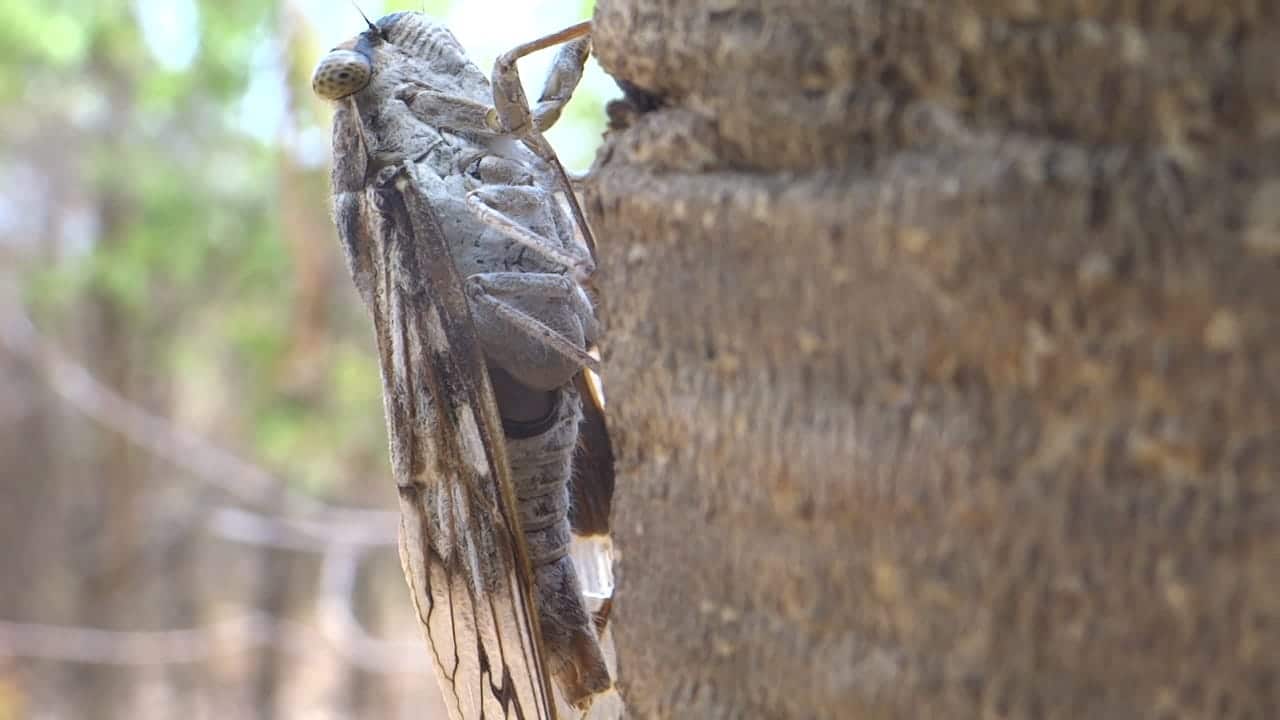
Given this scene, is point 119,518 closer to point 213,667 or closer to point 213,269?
point 213,667

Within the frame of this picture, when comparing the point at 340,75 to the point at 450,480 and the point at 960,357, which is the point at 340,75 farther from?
the point at 960,357

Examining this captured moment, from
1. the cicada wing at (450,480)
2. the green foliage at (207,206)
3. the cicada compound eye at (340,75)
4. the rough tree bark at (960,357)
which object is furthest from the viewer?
the green foliage at (207,206)

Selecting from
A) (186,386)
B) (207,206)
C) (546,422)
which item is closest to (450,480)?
(546,422)

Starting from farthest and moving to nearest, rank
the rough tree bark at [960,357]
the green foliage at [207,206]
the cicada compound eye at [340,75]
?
the green foliage at [207,206], the cicada compound eye at [340,75], the rough tree bark at [960,357]

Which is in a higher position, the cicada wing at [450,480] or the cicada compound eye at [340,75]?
the cicada compound eye at [340,75]

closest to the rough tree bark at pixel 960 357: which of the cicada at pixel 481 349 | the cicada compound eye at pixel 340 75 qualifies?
the cicada at pixel 481 349

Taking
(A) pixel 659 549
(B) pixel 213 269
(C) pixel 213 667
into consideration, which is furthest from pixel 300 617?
(A) pixel 659 549

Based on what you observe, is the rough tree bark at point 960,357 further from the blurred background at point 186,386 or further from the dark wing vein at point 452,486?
the blurred background at point 186,386

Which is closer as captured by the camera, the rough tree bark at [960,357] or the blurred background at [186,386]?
the rough tree bark at [960,357]
